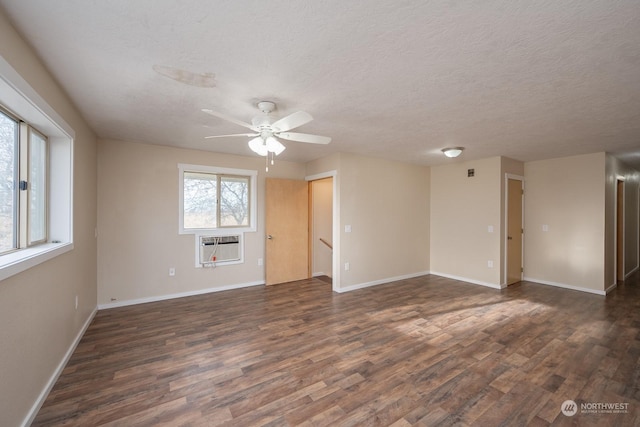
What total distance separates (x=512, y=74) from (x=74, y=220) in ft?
13.1

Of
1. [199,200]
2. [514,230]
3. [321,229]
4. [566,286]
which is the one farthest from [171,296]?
[566,286]

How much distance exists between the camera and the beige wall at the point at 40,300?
1515 millimetres

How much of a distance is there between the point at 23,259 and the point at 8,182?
0.61 metres

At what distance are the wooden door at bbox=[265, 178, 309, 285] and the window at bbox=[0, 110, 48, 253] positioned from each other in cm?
297

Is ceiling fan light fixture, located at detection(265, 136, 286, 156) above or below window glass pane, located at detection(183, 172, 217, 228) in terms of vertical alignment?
above

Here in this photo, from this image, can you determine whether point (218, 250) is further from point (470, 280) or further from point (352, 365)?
point (470, 280)

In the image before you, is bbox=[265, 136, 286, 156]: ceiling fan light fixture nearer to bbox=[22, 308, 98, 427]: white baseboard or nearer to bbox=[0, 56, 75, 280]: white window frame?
bbox=[0, 56, 75, 280]: white window frame

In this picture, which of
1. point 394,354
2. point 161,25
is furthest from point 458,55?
point 394,354

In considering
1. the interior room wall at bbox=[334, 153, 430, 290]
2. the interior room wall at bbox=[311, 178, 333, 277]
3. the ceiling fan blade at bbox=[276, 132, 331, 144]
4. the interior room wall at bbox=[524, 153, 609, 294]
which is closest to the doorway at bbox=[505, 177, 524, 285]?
the interior room wall at bbox=[524, 153, 609, 294]

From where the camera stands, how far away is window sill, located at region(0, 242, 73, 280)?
4.77 feet

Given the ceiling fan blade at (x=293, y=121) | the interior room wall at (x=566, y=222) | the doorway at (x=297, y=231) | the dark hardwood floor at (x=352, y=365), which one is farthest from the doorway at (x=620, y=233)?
the ceiling fan blade at (x=293, y=121)

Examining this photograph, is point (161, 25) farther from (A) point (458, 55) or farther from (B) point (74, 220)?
(B) point (74, 220)

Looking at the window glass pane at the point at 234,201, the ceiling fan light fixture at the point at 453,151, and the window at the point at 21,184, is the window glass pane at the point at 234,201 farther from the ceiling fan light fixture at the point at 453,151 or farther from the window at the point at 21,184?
the ceiling fan light fixture at the point at 453,151

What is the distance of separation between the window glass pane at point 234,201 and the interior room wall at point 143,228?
33 centimetres
